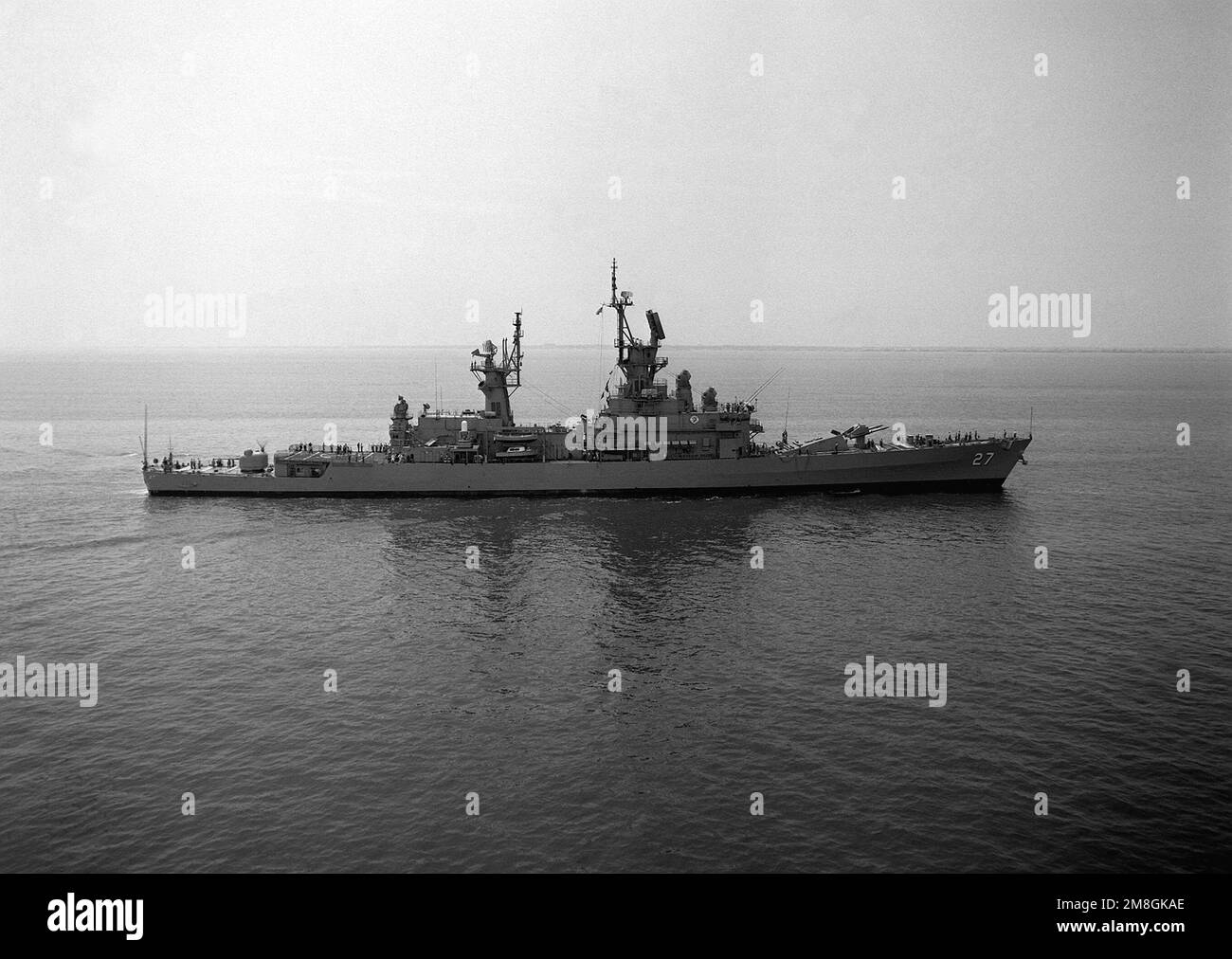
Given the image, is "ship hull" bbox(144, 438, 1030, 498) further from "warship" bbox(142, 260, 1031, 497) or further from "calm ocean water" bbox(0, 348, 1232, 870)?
"calm ocean water" bbox(0, 348, 1232, 870)

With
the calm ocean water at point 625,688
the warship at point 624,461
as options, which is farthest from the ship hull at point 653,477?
the calm ocean water at point 625,688

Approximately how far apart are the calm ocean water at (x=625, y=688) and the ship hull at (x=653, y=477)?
169 inches

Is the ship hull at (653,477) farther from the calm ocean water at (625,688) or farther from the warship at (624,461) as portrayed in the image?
the calm ocean water at (625,688)

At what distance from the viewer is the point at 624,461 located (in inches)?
2650

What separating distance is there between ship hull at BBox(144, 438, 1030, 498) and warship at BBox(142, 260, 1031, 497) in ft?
0.26

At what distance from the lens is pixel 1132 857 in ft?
68.0

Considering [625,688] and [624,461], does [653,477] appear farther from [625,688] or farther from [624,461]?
[625,688]

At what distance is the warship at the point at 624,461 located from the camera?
66125 millimetres

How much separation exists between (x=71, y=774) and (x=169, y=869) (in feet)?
23.6

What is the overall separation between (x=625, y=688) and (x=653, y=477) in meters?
37.0

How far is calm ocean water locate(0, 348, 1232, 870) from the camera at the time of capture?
21.8m

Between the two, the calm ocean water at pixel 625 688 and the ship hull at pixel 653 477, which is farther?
the ship hull at pixel 653 477

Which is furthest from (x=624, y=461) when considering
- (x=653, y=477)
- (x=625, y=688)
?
(x=625, y=688)
